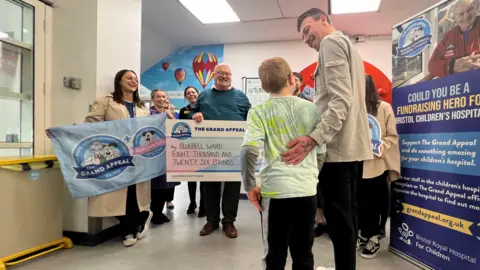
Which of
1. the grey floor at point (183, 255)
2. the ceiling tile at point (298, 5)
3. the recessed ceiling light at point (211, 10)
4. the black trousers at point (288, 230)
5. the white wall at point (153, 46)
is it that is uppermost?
the recessed ceiling light at point (211, 10)

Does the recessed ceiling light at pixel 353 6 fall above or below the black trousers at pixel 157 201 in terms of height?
above

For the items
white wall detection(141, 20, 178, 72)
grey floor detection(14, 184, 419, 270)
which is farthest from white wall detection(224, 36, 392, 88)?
grey floor detection(14, 184, 419, 270)

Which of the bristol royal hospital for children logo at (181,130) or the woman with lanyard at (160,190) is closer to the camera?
the bristol royal hospital for children logo at (181,130)

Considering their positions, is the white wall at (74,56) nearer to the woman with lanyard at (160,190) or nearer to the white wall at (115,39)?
the white wall at (115,39)

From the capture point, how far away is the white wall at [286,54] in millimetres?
5309

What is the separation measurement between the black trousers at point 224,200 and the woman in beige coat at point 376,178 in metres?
1.10

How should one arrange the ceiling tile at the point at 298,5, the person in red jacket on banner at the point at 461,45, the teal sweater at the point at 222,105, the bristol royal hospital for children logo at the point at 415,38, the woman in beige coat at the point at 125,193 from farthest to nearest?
1. the ceiling tile at the point at 298,5
2. the teal sweater at the point at 222,105
3. the woman in beige coat at the point at 125,193
4. the bristol royal hospital for children logo at the point at 415,38
5. the person in red jacket on banner at the point at 461,45

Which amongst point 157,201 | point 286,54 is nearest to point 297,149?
point 157,201

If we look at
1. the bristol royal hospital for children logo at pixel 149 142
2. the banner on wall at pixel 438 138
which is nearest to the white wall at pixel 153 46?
the bristol royal hospital for children logo at pixel 149 142

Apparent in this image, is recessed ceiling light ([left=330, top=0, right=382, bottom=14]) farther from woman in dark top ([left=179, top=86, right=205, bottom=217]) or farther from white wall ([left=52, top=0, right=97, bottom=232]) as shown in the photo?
white wall ([left=52, top=0, right=97, bottom=232])

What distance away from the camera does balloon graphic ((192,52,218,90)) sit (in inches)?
231

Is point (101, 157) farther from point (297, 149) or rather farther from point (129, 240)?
point (297, 149)

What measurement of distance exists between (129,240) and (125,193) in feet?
1.31

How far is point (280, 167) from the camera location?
1.30 metres
